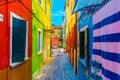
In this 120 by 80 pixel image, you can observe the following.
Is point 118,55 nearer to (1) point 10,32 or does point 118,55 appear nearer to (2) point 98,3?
(2) point 98,3

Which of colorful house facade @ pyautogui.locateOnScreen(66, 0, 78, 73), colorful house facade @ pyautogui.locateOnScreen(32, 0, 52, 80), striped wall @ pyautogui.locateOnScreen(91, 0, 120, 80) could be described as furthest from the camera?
colorful house facade @ pyautogui.locateOnScreen(66, 0, 78, 73)

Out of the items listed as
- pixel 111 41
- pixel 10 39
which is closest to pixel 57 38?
pixel 10 39

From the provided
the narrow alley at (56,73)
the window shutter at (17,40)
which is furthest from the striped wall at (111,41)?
the narrow alley at (56,73)

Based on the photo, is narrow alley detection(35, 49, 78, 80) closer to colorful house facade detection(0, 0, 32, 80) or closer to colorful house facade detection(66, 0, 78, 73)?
colorful house facade detection(66, 0, 78, 73)

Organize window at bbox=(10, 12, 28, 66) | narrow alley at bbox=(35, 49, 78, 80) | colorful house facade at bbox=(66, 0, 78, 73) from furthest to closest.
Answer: colorful house facade at bbox=(66, 0, 78, 73), narrow alley at bbox=(35, 49, 78, 80), window at bbox=(10, 12, 28, 66)

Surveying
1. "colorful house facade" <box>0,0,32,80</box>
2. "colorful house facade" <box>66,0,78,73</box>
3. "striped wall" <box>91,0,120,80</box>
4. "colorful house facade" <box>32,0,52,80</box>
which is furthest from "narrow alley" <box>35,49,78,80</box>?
"striped wall" <box>91,0,120,80</box>

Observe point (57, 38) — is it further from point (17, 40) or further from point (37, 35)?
point (17, 40)

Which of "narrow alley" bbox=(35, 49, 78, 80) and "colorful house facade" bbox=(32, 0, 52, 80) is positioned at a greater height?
"colorful house facade" bbox=(32, 0, 52, 80)

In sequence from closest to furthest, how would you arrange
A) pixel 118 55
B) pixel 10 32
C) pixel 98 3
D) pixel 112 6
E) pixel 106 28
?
pixel 118 55
pixel 112 6
pixel 106 28
pixel 98 3
pixel 10 32

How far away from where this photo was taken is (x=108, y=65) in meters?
3.85

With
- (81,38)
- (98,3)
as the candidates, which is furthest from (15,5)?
(81,38)

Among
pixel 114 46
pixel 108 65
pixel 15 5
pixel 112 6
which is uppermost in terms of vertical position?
pixel 15 5

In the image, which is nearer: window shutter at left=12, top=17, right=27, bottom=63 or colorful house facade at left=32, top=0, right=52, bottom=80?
window shutter at left=12, top=17, right=27, bottom=63

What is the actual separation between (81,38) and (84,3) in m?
4.64
